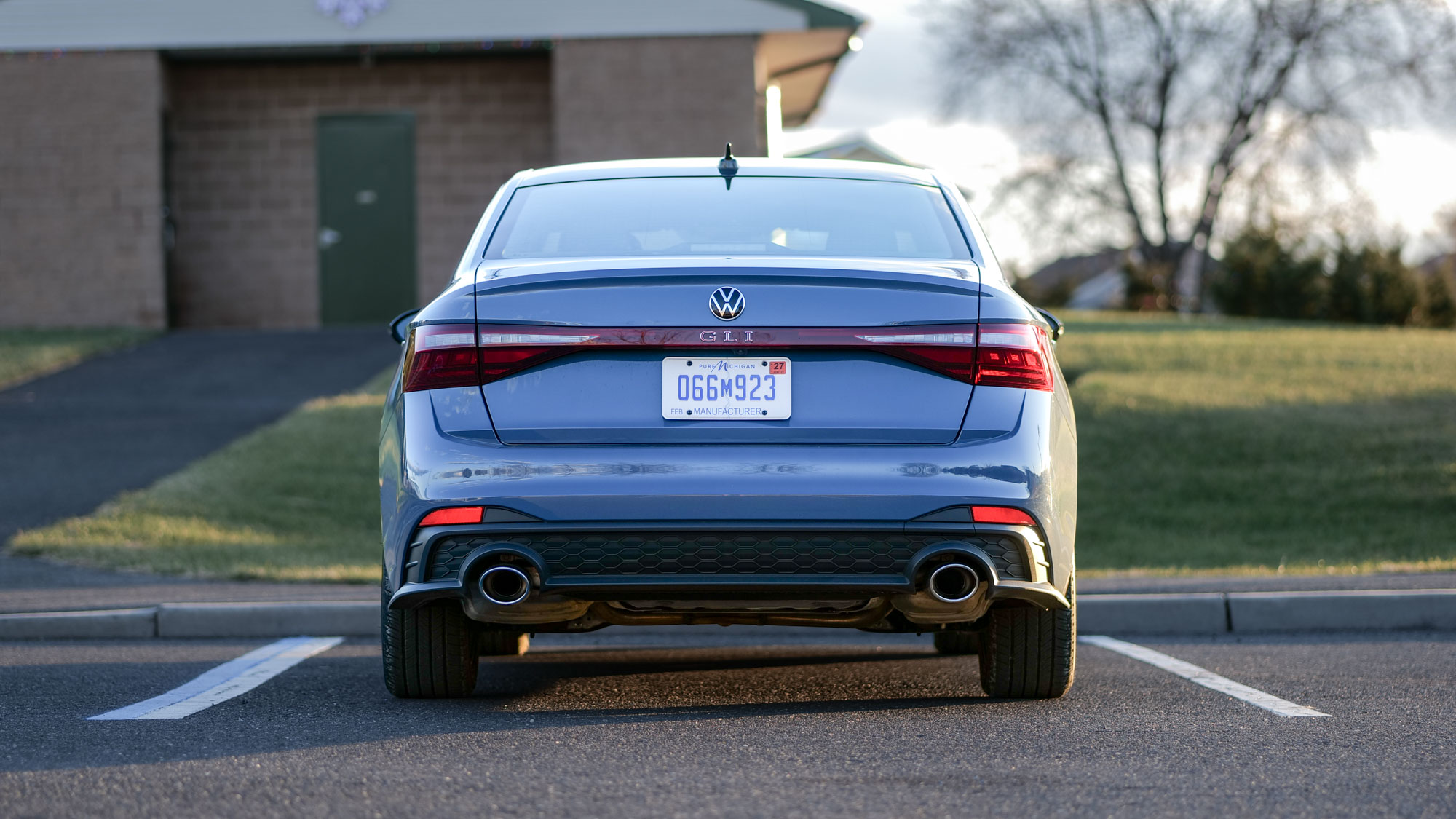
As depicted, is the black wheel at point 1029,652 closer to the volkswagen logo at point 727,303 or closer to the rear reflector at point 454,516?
the volkswagen logo at point 727,303

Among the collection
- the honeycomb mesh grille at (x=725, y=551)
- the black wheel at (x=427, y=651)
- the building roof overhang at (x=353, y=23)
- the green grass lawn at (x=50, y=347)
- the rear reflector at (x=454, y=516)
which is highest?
the building roof overhang at (x=353, y=23)

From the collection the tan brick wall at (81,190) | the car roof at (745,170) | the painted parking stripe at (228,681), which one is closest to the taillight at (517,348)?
the car roof at (745,170)

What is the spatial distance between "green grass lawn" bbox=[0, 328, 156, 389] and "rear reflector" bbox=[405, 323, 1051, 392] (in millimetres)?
13605

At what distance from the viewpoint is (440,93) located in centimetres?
2233

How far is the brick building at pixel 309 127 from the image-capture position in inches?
839

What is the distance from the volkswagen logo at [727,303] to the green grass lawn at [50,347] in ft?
45.9

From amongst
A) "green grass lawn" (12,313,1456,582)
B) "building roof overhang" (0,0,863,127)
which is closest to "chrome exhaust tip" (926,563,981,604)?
"green grass lawn" (12,313,1456,582)

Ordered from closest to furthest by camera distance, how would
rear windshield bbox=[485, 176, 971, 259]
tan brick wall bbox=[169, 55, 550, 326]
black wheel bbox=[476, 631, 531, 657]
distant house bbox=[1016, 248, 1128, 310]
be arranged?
rear windshield bbox=[485, 176, 971, 259], black wheel bbox=[476, 631, 531, 657], tan brick wall bbox=[169, 55, 550, 326], distant house bbox=[1016, 248, 1128, 310]

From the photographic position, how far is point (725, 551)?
436 centimetres

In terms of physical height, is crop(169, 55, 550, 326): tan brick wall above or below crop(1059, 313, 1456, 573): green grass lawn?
above

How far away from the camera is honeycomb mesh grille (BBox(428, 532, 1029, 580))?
433cm

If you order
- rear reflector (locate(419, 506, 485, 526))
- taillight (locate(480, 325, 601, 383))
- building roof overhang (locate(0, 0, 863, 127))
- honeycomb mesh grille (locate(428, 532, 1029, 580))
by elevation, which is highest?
building roof overhang (locate(0, 0, 863, 127))

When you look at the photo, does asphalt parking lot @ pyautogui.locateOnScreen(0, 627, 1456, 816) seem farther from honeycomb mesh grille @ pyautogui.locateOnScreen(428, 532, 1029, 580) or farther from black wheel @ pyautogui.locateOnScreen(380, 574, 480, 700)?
honeycomb mesh grille @ pyautogui.locateOnScreen(428, 532, 1029, 580)

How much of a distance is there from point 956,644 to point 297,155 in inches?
699
